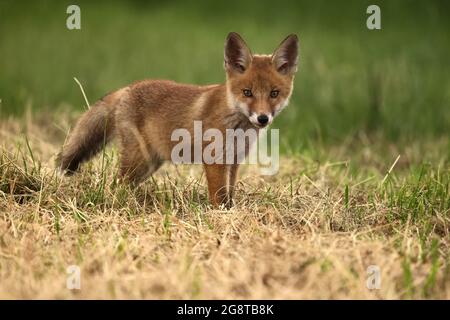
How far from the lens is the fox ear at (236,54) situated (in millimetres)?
5762

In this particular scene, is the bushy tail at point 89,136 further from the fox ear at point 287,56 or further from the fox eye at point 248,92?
the fox ear at point 287,56

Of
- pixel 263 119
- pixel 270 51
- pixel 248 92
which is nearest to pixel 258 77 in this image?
pixel 248 92

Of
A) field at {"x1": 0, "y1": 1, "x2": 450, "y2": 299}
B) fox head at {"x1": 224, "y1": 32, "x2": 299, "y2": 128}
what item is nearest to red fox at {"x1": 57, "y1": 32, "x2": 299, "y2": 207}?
fox head at {"x1": 224, "y1": 32, "x2": 299, "y2": 128}

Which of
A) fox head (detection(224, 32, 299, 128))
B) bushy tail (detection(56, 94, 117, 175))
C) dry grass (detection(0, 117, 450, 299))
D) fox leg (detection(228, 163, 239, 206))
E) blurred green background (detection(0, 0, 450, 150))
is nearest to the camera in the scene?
dry grass (detection(0, 117, 450, 299))

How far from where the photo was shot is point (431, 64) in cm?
1227

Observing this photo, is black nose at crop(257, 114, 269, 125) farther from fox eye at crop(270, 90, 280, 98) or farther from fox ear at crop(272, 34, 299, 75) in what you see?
fox ear at crop(272, 34, 299, 75)

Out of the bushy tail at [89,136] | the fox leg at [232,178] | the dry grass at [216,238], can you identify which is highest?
the bushy tail at [89,136]

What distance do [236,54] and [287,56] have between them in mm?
420

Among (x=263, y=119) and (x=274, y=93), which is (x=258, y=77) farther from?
(x=263, y=119)

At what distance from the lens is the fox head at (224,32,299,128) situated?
558 centimetres

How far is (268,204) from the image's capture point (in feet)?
17.7

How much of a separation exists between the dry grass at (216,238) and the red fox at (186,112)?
0.20 metres

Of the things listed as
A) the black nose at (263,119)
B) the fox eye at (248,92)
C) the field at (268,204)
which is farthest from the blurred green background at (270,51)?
the black nose at (263,119)

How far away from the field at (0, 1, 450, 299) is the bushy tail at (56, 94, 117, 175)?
179mm
